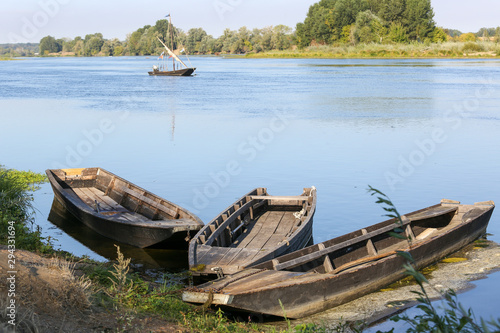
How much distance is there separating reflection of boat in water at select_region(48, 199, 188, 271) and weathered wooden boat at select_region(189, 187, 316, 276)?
115 cm

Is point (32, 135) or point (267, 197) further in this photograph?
point (32, 135)

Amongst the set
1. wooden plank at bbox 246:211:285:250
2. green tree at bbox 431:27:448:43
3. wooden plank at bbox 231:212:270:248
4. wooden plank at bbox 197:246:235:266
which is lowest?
wooden plank at bbox 231:212:270:248

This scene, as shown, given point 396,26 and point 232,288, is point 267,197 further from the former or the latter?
point 396,26

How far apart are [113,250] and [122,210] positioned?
1.67 metres

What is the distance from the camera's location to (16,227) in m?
11.4

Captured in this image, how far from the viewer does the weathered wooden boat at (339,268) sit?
811 centimetres

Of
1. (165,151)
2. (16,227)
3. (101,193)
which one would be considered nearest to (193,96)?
(165,151)

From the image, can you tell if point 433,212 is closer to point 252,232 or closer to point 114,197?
point 252,232

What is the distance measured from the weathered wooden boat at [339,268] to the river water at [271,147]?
4.25 feet

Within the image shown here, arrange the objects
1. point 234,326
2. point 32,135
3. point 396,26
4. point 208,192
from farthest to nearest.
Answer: point 396,26
point 32,135
point 208,192
point 234,326

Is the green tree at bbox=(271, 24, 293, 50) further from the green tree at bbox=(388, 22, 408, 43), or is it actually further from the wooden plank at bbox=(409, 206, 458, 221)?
the wooden plank at bbox=(409, 206, 458, 221)

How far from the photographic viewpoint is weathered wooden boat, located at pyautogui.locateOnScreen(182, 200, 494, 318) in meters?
8.11

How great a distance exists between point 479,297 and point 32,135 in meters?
22.3

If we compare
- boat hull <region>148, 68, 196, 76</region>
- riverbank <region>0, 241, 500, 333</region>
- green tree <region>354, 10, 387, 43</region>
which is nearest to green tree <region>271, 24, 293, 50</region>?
green tree <region>354, 10, 387, 43</region>
